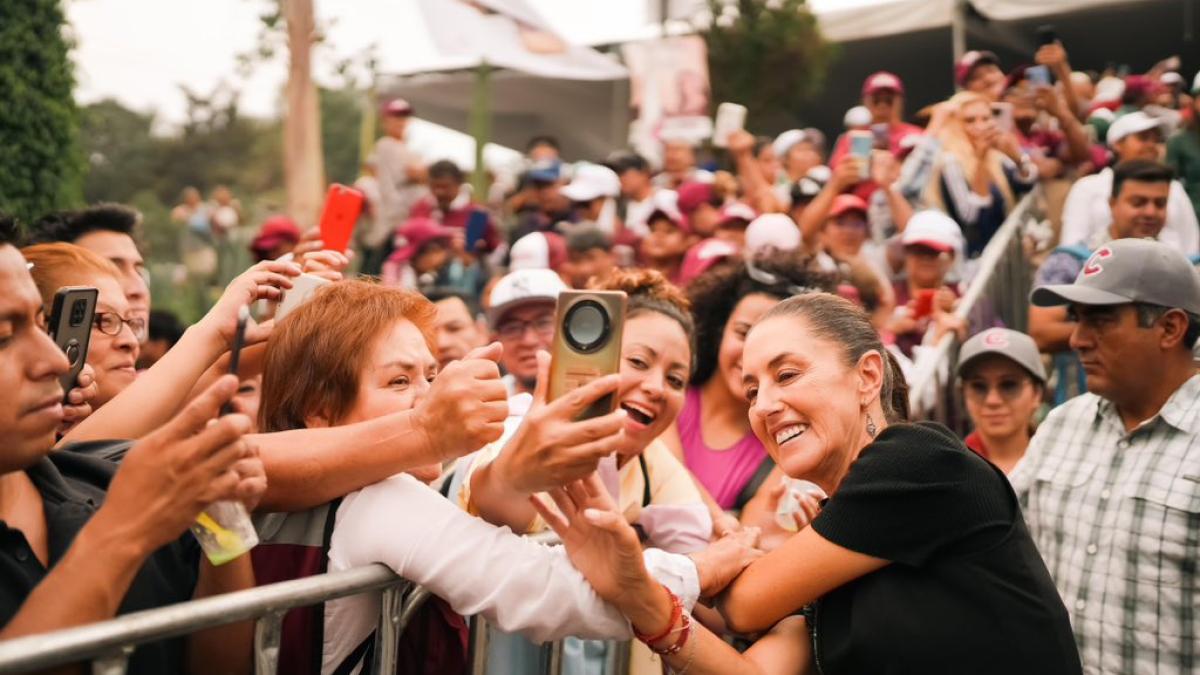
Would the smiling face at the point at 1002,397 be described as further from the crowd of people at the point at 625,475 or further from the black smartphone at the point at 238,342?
the black smartphone at the point at 238,342

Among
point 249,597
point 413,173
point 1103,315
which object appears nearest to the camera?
point 249,597

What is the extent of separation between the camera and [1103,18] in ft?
44.2

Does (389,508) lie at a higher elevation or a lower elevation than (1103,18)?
lower

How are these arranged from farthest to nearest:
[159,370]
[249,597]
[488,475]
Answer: [159,370] → [488,475] → [249,597]

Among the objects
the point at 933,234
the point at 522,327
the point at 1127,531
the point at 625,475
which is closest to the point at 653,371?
the point at 625,475

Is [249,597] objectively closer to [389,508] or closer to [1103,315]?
[389,508]

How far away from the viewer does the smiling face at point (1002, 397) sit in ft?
16.1

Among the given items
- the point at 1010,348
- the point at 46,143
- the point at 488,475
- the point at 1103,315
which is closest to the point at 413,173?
the point at 46,143

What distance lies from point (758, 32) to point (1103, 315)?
46.7 feet

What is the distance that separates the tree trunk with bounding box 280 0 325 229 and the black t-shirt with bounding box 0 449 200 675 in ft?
34.8

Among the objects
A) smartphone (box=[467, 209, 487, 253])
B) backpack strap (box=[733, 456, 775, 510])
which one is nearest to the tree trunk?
smartphone (box=[467, 209, 487, 253])

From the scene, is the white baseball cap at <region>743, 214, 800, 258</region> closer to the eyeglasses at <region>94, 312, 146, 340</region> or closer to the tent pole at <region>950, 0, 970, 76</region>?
the eyeglasses at <region>94, 312, 146, 340</region>

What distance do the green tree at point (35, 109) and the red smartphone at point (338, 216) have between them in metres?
3.72

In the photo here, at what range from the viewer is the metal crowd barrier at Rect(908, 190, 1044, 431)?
→ 17.3 feet
